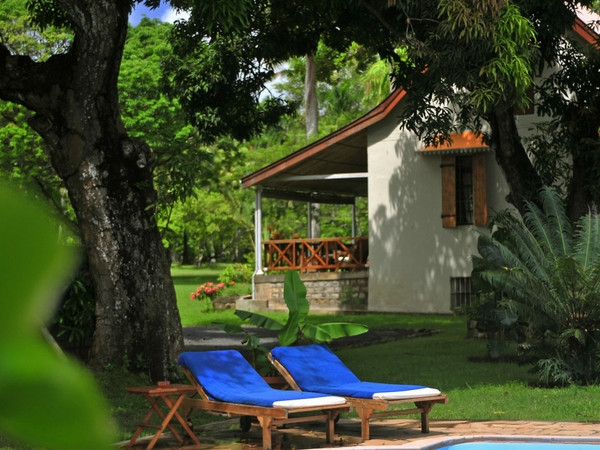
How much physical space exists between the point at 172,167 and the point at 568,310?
16.6ft

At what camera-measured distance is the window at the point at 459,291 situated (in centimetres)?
2403

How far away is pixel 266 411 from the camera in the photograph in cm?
779

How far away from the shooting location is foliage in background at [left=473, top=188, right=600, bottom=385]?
11.4 metres

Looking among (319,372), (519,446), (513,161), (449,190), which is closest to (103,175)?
(319,372)

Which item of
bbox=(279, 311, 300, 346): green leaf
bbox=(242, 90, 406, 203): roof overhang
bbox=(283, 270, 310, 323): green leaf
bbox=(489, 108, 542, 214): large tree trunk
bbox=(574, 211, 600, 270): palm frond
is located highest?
bbox=(242, 90, 406, 203): roof overhang

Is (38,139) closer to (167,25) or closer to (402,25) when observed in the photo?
(167,25)

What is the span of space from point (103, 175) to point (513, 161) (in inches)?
280

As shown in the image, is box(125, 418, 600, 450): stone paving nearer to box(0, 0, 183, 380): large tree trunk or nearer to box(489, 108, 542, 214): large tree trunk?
box(0, 0, 183, 380): large tree trunk

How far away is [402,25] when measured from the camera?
1409cm

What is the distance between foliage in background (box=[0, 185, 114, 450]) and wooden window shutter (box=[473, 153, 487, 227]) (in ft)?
76.0

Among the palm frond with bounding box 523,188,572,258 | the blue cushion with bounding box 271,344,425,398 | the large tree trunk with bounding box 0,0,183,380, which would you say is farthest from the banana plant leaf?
the palm frond with bounding box 523,188,572,258

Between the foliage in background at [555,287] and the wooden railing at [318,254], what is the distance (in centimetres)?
1397

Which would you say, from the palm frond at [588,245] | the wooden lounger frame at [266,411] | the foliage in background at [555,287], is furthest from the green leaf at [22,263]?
the palm frond at [588,245]

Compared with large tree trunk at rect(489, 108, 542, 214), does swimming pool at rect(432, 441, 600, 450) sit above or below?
below
